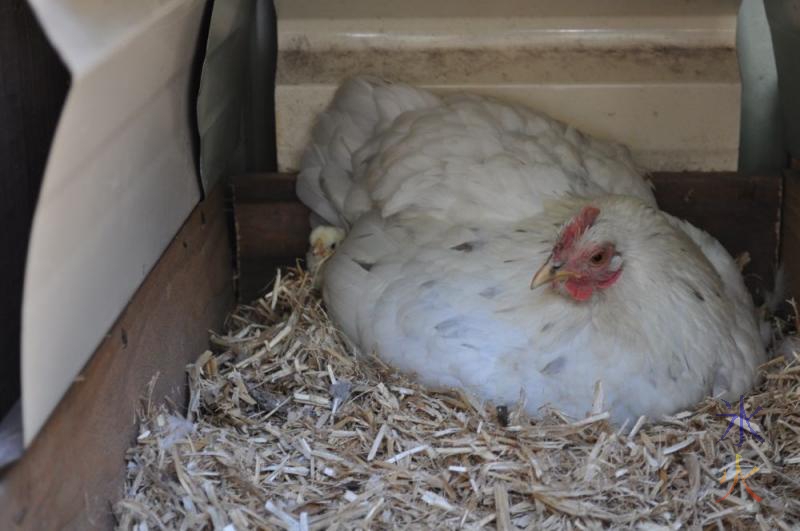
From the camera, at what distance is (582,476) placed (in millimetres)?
2160

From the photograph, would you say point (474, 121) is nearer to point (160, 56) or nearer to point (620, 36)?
point (620, 36)

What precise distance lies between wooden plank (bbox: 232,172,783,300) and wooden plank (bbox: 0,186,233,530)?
213mm

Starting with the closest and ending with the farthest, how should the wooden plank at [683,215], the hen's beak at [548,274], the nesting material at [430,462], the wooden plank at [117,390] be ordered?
the wooden plank at [117,390] < the nesting material at [430,462] < the hen's beak at [548,274] < the wooden plank at [683,215]

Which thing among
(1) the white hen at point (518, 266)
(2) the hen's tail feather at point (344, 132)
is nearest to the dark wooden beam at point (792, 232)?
(1) the white hen at point (518, 266)

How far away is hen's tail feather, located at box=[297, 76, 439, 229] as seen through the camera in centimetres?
306

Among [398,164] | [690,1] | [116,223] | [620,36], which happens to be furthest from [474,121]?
[116,223]

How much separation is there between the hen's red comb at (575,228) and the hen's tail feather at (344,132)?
34.0 inches

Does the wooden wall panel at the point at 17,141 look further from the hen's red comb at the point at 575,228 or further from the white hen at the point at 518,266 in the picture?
the hen's red comb at the point at 575,228

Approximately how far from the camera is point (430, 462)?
7.33 feet

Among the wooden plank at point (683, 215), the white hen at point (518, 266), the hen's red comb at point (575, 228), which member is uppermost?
the hen's red comb at point (575, 228)

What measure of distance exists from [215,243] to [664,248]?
1.36 metres

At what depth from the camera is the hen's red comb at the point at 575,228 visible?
2.31m

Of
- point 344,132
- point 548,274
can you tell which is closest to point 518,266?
point 548,274

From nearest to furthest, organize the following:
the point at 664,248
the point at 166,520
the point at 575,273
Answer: the point at 166,520 → the point at 575,273 → the point at 664,248
